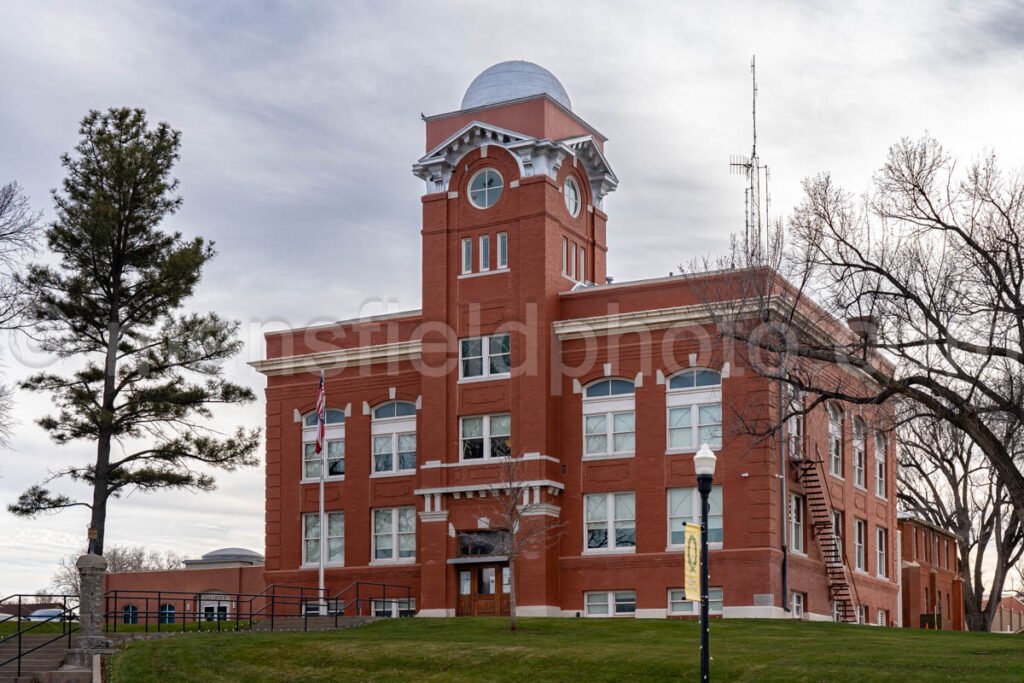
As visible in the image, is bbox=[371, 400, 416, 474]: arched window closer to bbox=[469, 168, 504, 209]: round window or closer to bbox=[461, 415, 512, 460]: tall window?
bbox=[461, 415, 512, 460]: tall window

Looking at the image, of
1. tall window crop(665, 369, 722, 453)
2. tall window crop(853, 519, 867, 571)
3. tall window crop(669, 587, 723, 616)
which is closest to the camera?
tall window crop(669, 587, 723, 616)

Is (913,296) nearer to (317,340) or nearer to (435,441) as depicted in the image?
(435,441)

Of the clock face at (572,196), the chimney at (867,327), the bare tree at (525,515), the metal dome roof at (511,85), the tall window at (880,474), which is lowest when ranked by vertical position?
the bare tree at (525,515)

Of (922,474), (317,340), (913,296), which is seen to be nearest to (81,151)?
(317,340)

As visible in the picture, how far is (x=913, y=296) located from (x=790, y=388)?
12.2m

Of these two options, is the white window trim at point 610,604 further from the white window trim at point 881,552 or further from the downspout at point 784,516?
the white window trim at point 881,552

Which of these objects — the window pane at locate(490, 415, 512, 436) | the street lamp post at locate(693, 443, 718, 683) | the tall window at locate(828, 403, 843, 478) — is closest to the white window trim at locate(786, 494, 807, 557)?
the tall window at locate(828, 403, 843, 478)

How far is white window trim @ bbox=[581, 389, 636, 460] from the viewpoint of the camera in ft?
153

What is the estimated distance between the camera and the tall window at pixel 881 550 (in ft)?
174

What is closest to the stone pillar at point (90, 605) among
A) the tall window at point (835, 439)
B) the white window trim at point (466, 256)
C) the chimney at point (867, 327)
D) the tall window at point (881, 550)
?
the chimney at point (867, 327)

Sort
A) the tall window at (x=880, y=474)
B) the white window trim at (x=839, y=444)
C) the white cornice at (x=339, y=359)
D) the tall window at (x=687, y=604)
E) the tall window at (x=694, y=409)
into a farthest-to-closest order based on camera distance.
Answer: the tall window at (x=880, y=474), the white cornice at (x=339, y=359), the white window trim at (x=839, y=444), the tall window at (x=694, y=409), the tall window at (x=687, y=604)

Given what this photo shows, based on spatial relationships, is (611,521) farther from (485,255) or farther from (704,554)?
(704,554)

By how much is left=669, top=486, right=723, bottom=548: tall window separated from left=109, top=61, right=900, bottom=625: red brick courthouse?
10cm

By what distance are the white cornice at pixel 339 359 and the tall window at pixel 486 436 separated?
4017mm
